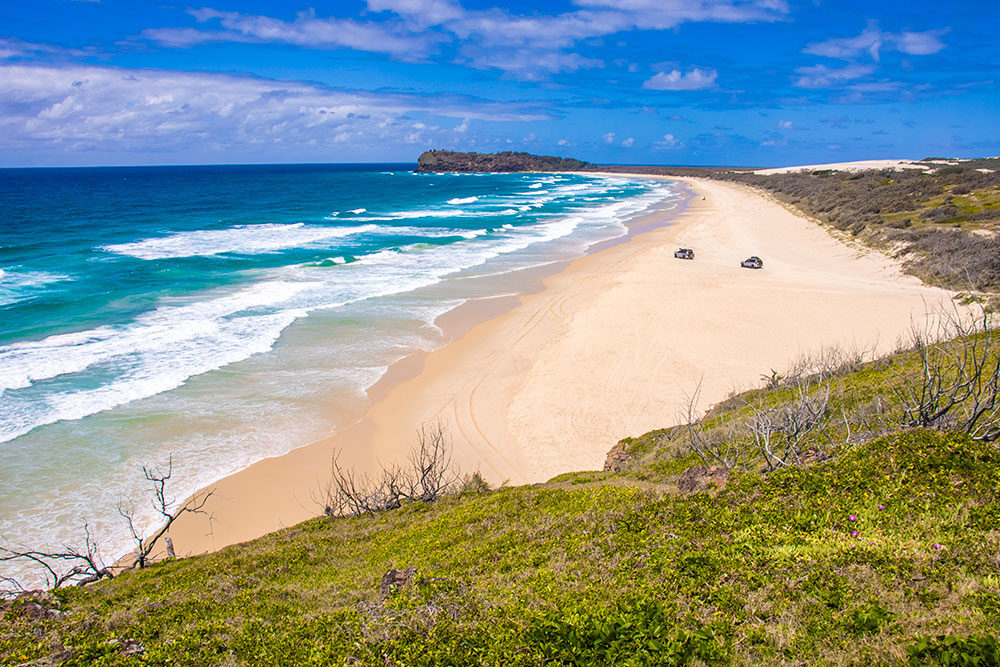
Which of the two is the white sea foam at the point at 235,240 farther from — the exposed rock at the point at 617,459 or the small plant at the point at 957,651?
the small plant at the point at 957,651

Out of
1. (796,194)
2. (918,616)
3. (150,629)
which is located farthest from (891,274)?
(796,194)

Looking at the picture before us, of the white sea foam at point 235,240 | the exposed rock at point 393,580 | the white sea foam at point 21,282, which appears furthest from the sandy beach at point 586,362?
the white sea foam at point 235,240

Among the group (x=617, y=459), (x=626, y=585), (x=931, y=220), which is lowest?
(x=617, y=459)

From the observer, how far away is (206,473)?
13828mm

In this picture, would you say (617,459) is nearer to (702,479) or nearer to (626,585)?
(702,479)

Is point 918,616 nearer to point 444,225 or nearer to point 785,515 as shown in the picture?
point 785,515

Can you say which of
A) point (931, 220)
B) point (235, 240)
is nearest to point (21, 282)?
point (235, 240)

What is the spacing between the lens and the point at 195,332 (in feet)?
77.7

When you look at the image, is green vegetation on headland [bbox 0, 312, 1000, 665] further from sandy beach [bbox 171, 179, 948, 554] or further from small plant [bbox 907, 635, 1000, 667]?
sandy beach [bbox 171, 179, 948, 554]

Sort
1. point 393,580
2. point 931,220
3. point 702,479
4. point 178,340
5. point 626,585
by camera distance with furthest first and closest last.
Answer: point 931,220 → point 178,340 → point 702,479 → point 393,580 → point 626,585

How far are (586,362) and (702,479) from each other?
11.4 metres

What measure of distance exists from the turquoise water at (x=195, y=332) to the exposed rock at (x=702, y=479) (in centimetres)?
1050

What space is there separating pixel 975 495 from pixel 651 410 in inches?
386

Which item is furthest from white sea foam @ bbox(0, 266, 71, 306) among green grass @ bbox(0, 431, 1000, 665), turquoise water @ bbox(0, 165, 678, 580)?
green grass @ bbox(0, 431, 1000, 665)
